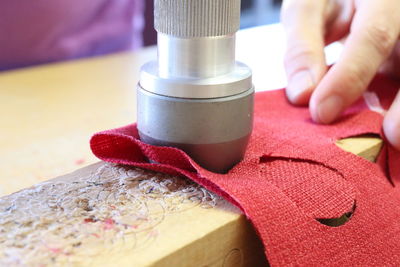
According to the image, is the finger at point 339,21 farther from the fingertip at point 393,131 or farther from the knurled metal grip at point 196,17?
the knurled metal grip at point 196,17

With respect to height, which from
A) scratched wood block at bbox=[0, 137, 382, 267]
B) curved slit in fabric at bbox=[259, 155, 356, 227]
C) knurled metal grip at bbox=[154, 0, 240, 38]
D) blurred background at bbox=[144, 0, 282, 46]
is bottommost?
blurred background at bbox=[144, 0, 282, 46]

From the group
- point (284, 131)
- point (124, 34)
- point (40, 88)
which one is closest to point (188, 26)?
point (284, 131)

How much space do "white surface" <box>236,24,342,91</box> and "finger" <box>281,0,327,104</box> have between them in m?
0.09

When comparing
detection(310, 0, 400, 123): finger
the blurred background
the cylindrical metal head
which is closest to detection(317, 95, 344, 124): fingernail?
detection(310, 0, 400, 123): finger

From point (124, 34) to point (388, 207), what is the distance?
0.73m

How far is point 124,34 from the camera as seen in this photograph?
0.98 m

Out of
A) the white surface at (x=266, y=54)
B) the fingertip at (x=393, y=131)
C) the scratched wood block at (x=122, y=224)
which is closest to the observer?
the scratched wood block at (x=122, y=224)

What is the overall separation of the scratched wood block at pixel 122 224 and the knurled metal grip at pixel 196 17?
83mm

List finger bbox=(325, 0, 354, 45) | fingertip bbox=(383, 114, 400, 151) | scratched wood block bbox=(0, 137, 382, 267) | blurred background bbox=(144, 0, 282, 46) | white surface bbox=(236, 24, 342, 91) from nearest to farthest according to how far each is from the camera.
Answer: scratched wood block bbox=(0, 137, 382, 267)
fingertip bbox=(383, 114, 400, 151)
finger bbox=(325, 0, 354, 45)
white surface bbox=(236, 24, 342, 91)
blurred background bbox=(144, 0, 282, 46)

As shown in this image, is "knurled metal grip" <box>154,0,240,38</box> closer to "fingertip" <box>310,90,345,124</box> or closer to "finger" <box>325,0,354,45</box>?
"fingertip" <box>310,90,345,124</box>

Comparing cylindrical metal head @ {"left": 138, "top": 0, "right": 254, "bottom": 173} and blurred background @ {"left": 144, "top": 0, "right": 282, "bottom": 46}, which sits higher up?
cylindrical metal head @ {"left": 138, "top": 0, "right": 254, "bottom": 173}

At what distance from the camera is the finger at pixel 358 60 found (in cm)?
42

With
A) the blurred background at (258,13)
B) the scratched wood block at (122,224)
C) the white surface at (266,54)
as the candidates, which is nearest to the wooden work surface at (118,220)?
the scratched wood block at (122,224)

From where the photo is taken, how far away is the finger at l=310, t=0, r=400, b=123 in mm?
420
